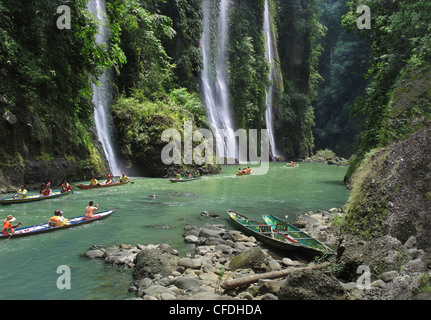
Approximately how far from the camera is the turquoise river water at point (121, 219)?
21.2ft

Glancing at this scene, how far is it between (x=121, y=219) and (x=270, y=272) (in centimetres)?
646

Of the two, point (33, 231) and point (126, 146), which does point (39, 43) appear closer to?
point (126, 146)

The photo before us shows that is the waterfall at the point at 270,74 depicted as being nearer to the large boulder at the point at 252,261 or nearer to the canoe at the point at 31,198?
the canoe at the point at 31,198

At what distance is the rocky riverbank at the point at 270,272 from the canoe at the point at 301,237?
0.39 metres

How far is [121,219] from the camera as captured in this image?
11.6m

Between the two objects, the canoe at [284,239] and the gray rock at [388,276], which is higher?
the gray rock at [388,276]

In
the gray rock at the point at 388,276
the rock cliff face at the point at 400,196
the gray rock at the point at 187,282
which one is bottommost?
the gray rock at the point at 187,282

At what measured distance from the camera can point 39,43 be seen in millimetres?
16719

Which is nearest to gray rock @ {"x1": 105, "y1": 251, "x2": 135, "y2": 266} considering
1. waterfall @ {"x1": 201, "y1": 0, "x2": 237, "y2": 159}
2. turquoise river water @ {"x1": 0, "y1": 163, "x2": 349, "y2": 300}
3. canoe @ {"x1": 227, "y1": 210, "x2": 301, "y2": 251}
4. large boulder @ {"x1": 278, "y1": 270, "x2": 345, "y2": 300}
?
turquoise river water @ {"x1": 0, "y1": 163, "x2": 349, "y2": 300}

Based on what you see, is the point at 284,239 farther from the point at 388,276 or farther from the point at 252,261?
the point at 388,276

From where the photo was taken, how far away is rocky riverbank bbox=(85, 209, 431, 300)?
497 cm

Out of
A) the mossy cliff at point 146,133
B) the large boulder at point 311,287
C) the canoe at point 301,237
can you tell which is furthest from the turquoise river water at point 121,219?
the large boulder at point 311,287

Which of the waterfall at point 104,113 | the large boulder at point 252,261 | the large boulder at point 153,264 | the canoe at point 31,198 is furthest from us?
the waterfall at point 104,113
